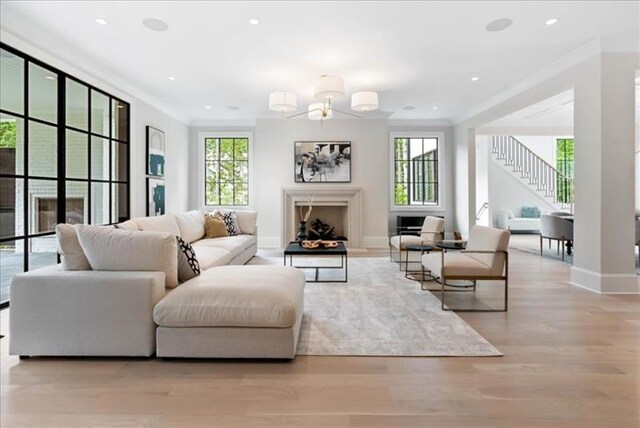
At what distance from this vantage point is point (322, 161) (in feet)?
26.4

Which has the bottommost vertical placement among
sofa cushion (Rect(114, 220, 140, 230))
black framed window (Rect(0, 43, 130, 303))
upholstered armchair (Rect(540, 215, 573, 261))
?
upholstered armchair (Rect(540, 215, 573, 261))

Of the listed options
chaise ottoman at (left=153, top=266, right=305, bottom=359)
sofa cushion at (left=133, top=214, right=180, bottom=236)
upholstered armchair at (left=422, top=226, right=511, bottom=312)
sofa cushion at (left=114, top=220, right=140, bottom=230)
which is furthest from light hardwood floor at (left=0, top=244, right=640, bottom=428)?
sofa cushion at (left=133, top=214, right=180, bottom=236)

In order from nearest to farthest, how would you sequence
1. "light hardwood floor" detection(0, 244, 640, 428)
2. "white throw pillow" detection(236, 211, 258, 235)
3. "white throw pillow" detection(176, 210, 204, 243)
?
"light hardwood floor" detection(0, 244, 640, 428), "white throw pillow" detection(176, 210, 204, 243), "white throw pillow" detection(236, 211, 258, 235)

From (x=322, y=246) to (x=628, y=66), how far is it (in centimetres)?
418

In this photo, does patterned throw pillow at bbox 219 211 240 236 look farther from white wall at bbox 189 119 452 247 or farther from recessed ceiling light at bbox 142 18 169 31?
recessed ceiling light at bbox 142 18 169 31

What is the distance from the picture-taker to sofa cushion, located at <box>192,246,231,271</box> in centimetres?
400

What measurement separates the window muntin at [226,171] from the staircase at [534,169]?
25.3 feet

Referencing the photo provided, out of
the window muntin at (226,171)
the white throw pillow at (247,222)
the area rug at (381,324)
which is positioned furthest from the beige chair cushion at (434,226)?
the window muntin at (226,171)

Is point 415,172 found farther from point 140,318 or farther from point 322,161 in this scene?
point 140,318

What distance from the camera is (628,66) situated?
4211mm

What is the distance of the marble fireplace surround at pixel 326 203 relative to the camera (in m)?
7.86

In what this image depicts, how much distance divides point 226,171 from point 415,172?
15.0 ft

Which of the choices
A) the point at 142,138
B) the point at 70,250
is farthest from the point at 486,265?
the point at 142,138

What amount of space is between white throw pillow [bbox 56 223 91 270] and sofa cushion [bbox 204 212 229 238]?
3.26 m
